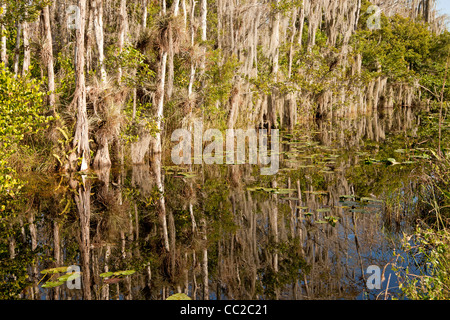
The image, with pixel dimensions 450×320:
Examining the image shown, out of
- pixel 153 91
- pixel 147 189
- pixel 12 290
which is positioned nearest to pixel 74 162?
pixel 147 189

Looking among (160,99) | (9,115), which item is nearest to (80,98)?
(9,115)

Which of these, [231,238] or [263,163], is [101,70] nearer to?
[263,163]

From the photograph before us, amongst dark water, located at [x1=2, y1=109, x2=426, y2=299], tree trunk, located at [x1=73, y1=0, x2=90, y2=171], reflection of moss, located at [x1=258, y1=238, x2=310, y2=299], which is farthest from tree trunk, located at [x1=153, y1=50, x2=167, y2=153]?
reflection of moss, located at [x1=258, y1=238, x2=310, y2=299]

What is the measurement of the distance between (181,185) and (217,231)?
3.22 meters

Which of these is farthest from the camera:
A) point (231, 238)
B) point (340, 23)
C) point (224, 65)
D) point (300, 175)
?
point (340, 23)

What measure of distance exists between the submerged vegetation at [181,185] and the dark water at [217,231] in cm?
3

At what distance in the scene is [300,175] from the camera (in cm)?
977

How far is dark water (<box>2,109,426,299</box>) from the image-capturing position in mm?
4410

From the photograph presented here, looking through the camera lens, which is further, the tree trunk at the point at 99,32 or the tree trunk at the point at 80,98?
the tree trunk at the point at 99,32

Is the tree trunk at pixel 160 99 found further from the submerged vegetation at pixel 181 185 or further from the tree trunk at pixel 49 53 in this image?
the tree trunk at pixel 49 53

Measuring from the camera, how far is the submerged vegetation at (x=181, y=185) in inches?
180

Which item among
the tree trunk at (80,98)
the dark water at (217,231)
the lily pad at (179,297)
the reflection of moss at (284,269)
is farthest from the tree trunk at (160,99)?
the lily pad at (179,297)

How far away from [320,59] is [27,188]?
698 inches

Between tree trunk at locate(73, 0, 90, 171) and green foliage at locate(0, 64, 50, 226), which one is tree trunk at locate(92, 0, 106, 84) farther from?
green foliage at locate(0, 64, 50, 226)
